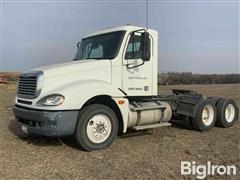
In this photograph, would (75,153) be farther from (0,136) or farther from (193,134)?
(193,134)

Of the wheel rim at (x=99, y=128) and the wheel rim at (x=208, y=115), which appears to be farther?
the wheel rim at (x=208, y=115)

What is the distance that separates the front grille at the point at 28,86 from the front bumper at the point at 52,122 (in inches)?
16.8

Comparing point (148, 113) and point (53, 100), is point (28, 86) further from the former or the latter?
point (148, 113)

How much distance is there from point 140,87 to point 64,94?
8.12 feet

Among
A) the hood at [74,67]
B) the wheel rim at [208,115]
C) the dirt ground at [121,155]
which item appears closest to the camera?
the dirt ground at [121,155]

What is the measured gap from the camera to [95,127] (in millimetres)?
7203

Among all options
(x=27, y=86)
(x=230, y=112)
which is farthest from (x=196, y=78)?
(x=27, y=86)

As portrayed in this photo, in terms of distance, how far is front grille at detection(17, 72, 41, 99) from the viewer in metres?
7.18

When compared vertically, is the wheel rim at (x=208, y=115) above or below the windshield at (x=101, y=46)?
below

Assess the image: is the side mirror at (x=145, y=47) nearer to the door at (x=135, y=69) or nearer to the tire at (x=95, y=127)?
the door at (x=135, y=69)

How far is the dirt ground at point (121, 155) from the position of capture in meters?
5.70

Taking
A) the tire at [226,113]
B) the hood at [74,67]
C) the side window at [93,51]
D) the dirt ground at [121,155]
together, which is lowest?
A: the dirt ground at [121,155]

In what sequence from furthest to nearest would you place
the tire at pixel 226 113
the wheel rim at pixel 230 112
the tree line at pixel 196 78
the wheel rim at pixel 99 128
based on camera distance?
the tree line at pixel 196 78 → the wheel rim at pixel 230 112 → the tire at pixel 226 113 → the wheel rim at pixel 99 128

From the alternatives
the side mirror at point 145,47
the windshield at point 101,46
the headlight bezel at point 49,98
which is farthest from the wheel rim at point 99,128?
the side mirror at point 145,47
